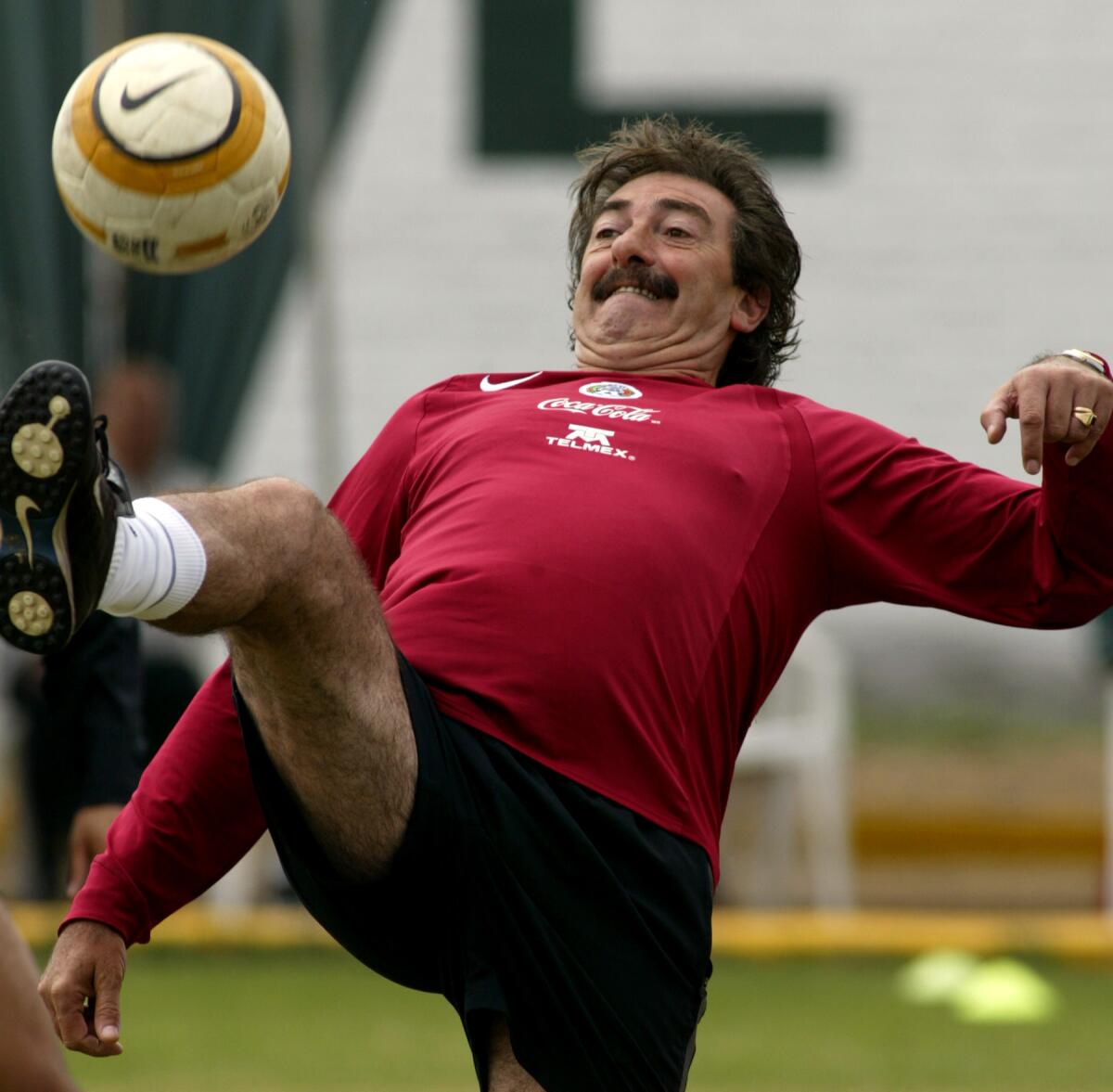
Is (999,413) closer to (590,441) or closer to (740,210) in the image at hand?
(590,441)

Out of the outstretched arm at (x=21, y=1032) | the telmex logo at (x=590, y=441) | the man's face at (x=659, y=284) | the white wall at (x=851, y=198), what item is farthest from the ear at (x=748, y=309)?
the white wall at (x=851, y=198)

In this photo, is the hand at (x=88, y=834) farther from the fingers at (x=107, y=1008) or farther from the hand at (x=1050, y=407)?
the hand at (x=1050, y=407)

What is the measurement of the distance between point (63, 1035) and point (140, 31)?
657cm

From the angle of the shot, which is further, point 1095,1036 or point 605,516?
point 1095,1036

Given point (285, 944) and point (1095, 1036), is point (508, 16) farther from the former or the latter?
point (1095, 1036)

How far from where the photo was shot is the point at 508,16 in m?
10.7

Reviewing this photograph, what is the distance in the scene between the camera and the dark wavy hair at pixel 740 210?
4520 millimetres

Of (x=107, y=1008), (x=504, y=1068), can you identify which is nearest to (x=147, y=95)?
(x=107, y=1008)

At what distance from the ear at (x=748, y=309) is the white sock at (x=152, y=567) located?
1739 mm

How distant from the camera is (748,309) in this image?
4.54 m

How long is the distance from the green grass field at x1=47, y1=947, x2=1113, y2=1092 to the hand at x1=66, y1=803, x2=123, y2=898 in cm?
206

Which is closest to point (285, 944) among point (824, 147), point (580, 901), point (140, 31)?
point (140, 31)

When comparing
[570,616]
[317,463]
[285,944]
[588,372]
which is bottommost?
[285,944]

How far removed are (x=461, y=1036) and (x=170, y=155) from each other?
4.06m
